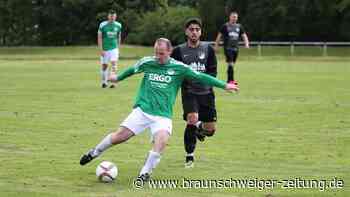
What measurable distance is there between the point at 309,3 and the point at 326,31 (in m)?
2.90

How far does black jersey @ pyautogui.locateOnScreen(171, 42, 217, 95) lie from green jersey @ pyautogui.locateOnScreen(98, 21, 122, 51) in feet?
46.3

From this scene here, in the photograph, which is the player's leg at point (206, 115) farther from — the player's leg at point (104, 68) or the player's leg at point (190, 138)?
the player's leg at point (104, 68)

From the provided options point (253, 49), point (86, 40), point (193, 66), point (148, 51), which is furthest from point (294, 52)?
point (193, 66)

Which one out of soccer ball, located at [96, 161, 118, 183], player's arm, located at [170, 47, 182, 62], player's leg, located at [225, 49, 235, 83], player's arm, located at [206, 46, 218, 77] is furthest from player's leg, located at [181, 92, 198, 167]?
player's leg, located at [225, 49, 235, 83]

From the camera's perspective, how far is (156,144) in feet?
33.0

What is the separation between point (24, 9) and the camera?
80188 mm

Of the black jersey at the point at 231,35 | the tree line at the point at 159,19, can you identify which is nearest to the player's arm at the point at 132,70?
the black jersey at the point at 231,35

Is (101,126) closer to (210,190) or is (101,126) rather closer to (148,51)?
(210,190)

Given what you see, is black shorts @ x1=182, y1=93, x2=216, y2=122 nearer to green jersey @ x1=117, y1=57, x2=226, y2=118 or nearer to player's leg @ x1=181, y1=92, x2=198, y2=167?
player's leg @ x1=181, y1=92, x2=198, y2=167

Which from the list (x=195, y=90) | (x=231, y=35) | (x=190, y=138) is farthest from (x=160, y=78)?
(x=231, y=35)

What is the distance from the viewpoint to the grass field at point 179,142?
9.91 meters

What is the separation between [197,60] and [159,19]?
6134cm

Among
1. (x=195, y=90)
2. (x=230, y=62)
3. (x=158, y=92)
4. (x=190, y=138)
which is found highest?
(x=158, y=92)

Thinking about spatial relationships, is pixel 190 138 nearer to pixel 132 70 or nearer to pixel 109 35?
pixel 132 70
